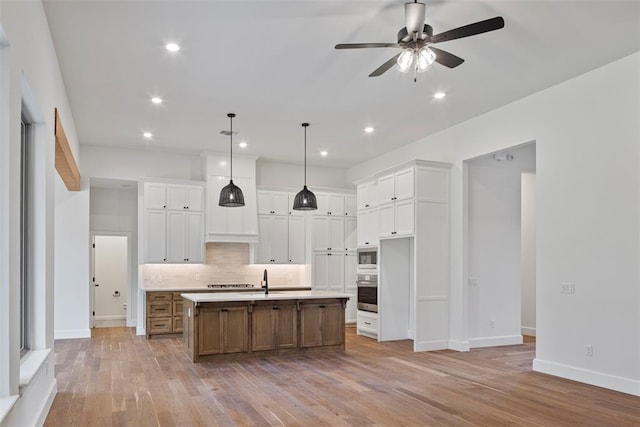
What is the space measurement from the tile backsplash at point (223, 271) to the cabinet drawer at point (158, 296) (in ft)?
1.56

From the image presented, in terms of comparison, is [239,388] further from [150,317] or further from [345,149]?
[345,149]

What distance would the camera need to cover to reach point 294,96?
251 inches

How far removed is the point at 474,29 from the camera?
356 centimetres

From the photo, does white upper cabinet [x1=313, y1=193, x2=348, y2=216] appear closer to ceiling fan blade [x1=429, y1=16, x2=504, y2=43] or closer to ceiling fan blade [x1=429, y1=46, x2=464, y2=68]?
ceiling fan blade [x1=429, y1=46, x2=464, y2=68]

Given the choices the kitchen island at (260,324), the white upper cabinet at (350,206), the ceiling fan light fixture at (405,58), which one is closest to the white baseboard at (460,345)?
the kitchen island at (260,324)

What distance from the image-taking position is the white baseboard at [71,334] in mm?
8617

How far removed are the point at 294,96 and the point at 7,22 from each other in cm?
393

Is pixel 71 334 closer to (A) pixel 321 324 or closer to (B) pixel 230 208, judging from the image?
(B) pixel 230 208

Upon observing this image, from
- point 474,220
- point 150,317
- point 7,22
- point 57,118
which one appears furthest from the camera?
point 150,317

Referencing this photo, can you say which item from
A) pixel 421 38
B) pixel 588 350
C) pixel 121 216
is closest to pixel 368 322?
pixel 588 350

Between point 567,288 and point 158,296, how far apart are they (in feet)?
20.9

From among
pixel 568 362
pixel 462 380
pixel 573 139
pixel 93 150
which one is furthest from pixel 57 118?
pixel 568 362

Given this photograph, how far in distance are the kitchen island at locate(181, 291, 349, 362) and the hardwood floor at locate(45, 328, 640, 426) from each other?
0.20m

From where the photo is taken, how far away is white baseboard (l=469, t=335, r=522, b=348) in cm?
756
